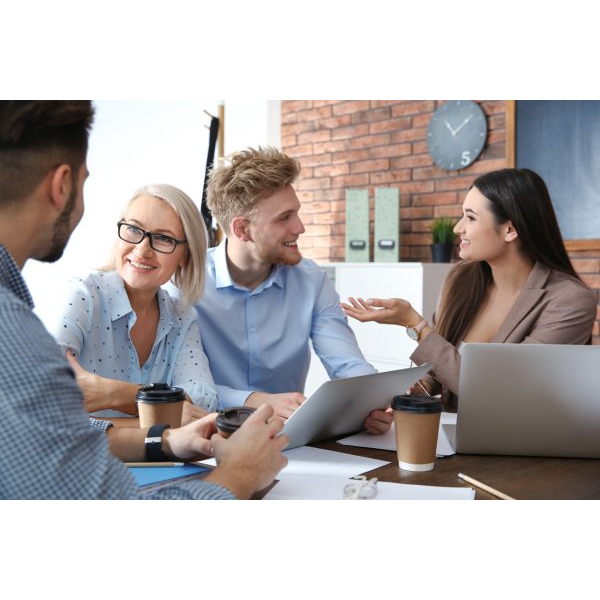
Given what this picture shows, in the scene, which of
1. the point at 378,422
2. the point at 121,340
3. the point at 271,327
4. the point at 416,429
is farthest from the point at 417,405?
the point at 271,327

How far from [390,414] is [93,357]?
0.81 metres

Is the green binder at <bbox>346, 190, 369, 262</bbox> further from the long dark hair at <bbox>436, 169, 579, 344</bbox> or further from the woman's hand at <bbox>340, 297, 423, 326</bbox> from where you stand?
the woman's hand at <bbox>340, 297, 423, 326</bbox>

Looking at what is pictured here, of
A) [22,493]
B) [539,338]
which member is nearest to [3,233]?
[22,493]

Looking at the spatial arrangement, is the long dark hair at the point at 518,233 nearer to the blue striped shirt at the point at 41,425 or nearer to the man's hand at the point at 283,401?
the man's hand at the point at 283,401

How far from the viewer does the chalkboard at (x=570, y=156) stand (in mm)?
3506

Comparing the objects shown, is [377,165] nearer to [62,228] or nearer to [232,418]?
[232,418]

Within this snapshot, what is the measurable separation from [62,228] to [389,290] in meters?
3.11

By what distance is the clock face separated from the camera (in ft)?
13.1

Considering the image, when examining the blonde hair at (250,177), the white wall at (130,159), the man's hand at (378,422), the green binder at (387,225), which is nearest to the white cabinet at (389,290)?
the green binder at (387,225)

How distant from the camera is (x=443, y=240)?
4008mm

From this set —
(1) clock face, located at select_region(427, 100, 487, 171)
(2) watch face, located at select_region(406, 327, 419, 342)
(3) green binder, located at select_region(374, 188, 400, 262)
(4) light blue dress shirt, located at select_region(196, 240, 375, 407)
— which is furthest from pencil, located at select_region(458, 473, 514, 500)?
(1) clock face, located at select_region(427, 100, 487, 171)

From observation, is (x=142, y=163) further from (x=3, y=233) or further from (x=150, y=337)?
(x=3, y=233)

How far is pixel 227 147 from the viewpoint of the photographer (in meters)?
4.67
